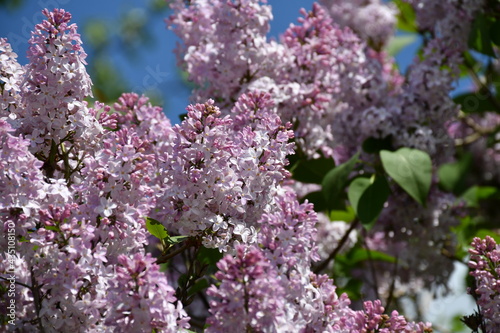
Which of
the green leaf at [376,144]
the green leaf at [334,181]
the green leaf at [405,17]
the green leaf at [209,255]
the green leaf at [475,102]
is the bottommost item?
the green leaf at [209,255]

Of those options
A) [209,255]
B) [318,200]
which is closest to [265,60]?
[318,200]

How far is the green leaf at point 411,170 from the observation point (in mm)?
3027

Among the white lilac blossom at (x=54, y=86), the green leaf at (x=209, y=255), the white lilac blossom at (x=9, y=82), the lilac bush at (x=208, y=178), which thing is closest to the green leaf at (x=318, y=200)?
the lilac bush at (x=208, y=178)

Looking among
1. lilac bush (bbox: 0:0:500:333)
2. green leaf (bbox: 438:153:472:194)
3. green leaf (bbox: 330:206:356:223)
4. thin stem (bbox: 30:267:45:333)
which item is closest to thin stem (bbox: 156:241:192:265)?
lilac bush (bbox: 0:0:500:333)

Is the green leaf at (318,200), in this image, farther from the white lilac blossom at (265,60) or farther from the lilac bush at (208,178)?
the white lilac blossom at (265,60)

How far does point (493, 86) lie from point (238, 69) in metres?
2.47

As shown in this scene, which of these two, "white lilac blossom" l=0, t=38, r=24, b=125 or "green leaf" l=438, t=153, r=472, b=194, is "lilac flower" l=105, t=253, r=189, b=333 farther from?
"green leaf" l=438, t=153, r=472, b=194

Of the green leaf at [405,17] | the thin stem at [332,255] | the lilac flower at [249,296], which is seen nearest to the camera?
the lilac flower at [249,296]

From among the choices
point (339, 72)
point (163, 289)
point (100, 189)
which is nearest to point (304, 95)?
point (339, 72)

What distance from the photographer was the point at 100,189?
194 centimetres

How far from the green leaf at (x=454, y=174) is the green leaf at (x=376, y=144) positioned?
33.1 inches

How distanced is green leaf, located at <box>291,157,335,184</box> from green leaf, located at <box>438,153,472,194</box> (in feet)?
3.84

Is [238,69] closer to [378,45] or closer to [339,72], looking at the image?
[339,72]

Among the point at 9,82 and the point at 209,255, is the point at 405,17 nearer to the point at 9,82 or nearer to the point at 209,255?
the point at 209,255
